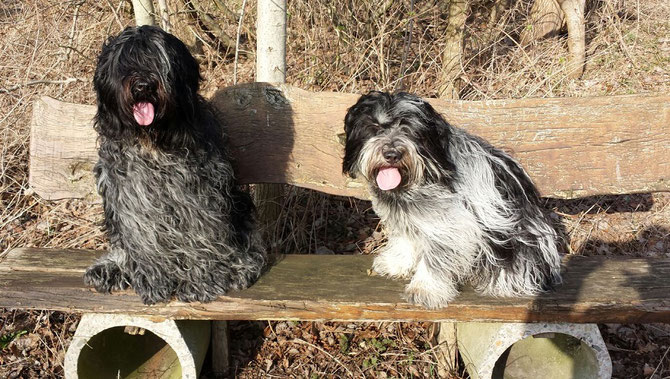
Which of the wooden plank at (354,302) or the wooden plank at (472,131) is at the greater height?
the wooden plank at (472,131)

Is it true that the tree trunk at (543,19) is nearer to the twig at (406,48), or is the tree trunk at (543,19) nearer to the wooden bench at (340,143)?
the twig at (406,48)

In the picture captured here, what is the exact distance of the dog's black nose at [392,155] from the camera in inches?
100.0

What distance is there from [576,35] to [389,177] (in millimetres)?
4345

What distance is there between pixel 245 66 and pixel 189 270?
3.59 m

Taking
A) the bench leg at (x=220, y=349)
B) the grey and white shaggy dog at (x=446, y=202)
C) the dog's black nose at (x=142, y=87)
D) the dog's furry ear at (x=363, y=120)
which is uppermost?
the dog's black nose at (x=142, y=87)

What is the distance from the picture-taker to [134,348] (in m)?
3.83

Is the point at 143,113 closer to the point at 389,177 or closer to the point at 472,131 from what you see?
the point at 389,177

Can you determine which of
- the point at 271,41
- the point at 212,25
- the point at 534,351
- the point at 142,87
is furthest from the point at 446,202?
the point at 212,25

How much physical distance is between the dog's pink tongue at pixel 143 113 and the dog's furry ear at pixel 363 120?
0.95 meters

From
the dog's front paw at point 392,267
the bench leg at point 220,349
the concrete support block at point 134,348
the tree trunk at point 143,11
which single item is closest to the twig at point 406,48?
the dog's front paw at point 392,267

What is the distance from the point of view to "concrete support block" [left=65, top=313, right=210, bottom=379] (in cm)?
305

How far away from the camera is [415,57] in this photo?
5477mm

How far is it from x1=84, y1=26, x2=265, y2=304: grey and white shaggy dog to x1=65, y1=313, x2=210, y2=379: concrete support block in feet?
0.72

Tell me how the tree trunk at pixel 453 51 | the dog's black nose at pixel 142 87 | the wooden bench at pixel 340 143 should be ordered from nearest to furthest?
the dog's black nose at pixel 142 87 < the wooden bench at pixel 340 143 < the tree trunk at pixel 453 51
